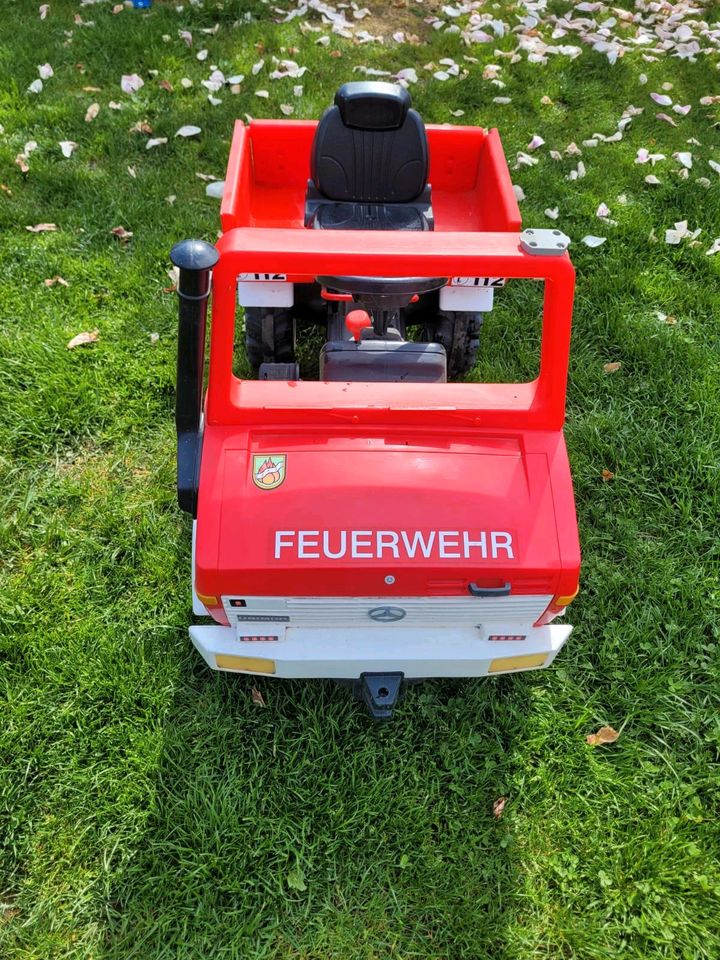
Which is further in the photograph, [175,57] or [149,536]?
[175,57]

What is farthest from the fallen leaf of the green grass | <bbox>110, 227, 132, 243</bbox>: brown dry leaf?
<bbox>110, 227, 132, 243</bbox>: brown dry leaf

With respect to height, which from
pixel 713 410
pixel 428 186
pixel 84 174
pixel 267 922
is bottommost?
pixel 267 922

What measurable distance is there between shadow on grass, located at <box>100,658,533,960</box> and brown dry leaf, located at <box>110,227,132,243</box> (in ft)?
7.92

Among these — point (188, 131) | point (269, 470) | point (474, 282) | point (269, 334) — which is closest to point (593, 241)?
point (474, 282)

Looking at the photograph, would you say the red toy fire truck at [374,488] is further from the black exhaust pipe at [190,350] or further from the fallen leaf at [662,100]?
the fallen leaf at [662,100]

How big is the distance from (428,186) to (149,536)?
6.03 ft

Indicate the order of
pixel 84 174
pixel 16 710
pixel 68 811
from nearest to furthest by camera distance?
pixel 68 811
pixel 16 710
pixel 84 174

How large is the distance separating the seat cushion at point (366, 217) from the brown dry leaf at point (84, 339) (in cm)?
120

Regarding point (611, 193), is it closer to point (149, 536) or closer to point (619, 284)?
point (619, 284)

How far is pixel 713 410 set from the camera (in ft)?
10.4

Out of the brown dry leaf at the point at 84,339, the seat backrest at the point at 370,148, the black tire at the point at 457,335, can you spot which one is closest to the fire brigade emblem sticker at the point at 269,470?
the black tire at the point at 457,335

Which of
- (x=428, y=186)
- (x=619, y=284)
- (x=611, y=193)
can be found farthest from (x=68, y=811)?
(x=611, y=193)

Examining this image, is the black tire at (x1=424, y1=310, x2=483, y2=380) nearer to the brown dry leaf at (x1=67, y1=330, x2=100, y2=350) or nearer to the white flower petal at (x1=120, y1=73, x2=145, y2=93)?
the brown dry leaf at (x1=67, y1=330, x2=100, y2=350)

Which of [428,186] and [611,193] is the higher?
[428,186]
